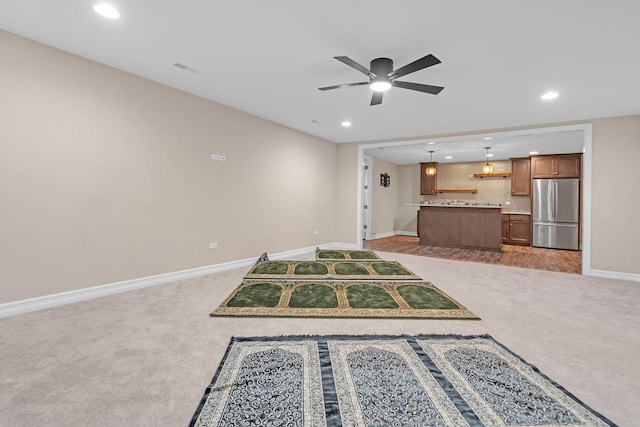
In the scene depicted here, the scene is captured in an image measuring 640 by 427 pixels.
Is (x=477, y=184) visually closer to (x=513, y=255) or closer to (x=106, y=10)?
(x=513, y=255)

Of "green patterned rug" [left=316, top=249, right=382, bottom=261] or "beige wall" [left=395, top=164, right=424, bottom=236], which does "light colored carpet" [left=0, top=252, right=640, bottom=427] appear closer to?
"green patterned rug" [left=316, top=249, right=382, bottom=261]

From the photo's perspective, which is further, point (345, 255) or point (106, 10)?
point (345, 255)

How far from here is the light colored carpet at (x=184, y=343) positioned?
5.24 ft

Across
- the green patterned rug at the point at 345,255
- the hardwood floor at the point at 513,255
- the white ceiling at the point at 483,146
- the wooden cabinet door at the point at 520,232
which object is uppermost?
the white ceiling at the point at 483,146

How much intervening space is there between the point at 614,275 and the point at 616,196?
1.25m

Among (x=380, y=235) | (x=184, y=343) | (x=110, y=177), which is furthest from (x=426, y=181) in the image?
(x=184, y=343)

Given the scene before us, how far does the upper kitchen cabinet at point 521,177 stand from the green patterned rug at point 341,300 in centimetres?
647

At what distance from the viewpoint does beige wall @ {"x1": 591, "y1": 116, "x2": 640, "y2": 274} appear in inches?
180

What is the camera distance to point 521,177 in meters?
8.54

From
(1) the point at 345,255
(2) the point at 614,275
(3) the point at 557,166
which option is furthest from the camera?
(3) the point at 557,166

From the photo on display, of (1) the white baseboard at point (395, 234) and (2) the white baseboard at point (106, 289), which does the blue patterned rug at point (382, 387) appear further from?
(1) the white baseboard at point (395, 234)

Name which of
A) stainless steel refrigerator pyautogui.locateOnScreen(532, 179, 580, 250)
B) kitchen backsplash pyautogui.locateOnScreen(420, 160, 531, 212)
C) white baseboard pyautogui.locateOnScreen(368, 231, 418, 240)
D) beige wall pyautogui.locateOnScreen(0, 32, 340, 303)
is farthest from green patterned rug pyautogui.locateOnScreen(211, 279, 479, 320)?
kitchen backsplash pyautogui.locateOnScreen(420, 160, 531, 212)

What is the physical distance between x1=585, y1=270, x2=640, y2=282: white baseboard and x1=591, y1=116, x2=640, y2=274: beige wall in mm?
49

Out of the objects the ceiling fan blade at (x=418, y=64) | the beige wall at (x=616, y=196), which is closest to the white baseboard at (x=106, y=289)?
the ceiling fan blade at (x=418, y=64)
